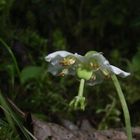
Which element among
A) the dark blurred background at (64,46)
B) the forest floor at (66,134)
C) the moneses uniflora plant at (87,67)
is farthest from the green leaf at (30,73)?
the moneses uniflora plant at (87,67)

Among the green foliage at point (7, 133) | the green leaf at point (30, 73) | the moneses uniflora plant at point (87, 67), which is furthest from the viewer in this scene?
the green leaf at point (30, 73)

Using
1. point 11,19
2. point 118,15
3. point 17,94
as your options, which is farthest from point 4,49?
point 118,15

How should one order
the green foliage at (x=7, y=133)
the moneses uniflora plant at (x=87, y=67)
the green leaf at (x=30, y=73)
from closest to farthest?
the moneses uniflora plant at (x=87, y=67), the green foliage at (x=7, y=133), the green leaf at (x=30, y=73)

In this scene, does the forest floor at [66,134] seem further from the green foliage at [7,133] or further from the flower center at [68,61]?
the flower center at [68,61]

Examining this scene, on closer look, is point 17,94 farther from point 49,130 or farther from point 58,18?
point 58,18

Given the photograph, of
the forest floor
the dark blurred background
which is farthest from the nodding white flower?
the dark blurred background

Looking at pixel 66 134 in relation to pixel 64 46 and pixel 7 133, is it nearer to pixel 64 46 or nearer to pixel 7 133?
pixel 7 133

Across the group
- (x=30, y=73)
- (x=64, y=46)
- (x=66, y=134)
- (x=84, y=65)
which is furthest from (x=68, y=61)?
(x=64, y=46)
